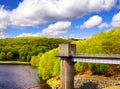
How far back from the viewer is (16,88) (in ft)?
283

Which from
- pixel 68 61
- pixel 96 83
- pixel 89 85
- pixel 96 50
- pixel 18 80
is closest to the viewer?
pixel 68 61

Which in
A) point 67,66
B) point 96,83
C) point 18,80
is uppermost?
point 67,66

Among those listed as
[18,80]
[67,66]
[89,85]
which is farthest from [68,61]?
[18,80]

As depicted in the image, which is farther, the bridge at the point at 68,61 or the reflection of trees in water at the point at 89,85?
the reflection of trees in water at the point at 89,85

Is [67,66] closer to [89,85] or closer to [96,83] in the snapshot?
[89,85]

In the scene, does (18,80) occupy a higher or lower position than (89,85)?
lower

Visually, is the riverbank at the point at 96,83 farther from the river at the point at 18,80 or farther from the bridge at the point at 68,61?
the river at the point at 18,80

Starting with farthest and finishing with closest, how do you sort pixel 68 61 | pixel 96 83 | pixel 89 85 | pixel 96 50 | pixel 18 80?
pixel 18 80 → pixel 96 50 → pixel 96 83 → pixel 89 85 → pixel 68 61

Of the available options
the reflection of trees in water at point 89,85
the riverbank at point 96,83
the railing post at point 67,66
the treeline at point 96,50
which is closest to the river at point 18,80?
the treeline at point 96,50

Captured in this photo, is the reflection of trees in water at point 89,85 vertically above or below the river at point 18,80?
above

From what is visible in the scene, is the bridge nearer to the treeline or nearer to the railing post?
the railing post

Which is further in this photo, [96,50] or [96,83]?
[96,50]

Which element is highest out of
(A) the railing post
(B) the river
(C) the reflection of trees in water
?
(A) the railing post

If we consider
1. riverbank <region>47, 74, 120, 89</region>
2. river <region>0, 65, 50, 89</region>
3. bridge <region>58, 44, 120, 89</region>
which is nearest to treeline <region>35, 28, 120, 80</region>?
river <region>0, 65, 50, 89</region>
